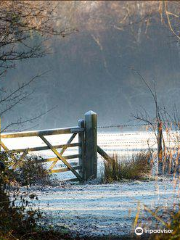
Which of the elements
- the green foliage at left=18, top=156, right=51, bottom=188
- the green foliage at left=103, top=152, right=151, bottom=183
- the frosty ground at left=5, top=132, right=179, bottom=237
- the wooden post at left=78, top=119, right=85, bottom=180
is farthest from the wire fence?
the frosty ground at left=5, top=132, right=179, bottom=237

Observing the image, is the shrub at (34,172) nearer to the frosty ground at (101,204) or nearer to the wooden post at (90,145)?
the frosty ground at (101,204)

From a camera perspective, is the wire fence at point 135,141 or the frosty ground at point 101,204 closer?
the frosty ground at point 101,204

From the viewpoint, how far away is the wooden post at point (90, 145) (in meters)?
11.1

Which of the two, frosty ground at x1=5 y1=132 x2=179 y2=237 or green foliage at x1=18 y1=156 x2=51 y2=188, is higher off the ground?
green foliage at x1=18 y1=156 x2=51 y2=188

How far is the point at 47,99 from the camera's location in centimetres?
5166

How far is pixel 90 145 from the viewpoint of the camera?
1110 cm

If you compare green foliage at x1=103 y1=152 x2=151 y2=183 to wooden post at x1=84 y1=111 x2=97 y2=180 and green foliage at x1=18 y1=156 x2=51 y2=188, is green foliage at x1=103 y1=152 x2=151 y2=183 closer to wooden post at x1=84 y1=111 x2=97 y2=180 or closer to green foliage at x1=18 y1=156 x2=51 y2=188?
wooden post at x1=84 y1=111 x2=97 y2=180

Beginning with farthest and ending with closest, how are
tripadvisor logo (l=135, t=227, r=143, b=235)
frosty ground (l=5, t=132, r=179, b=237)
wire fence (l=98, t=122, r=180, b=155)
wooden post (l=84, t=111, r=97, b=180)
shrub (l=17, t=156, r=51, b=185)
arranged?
wire fence (l=98, t=122, r=180, b=155), wooden post (l=84, t=111, r=97, b=180), shrub (l=17, t=156, r=51, b=185), frosty ground (l=5, t=132, r=179, b=237), tripadvisor logo (l=135, t=227, r=143, b=235)

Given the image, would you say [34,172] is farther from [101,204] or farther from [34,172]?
[101,204]

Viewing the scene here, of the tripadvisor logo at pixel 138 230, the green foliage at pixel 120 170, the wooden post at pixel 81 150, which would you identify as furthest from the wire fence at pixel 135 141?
the tripadvisor logo at pixel 138 230

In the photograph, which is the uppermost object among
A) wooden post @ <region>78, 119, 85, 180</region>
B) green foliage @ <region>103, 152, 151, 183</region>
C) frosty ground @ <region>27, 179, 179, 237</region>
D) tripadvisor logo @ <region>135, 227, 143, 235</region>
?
wooden post @ <region>78, 119, 85, 180</region>

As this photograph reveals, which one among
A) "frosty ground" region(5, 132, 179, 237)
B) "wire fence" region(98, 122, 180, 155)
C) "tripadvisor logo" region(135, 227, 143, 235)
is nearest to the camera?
"tripadvisor logo" region(135, 227, 143, 235)

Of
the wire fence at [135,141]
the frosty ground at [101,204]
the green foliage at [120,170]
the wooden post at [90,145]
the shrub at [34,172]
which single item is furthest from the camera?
the wire fence at [135,141]

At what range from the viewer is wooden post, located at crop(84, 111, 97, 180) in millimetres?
11062
